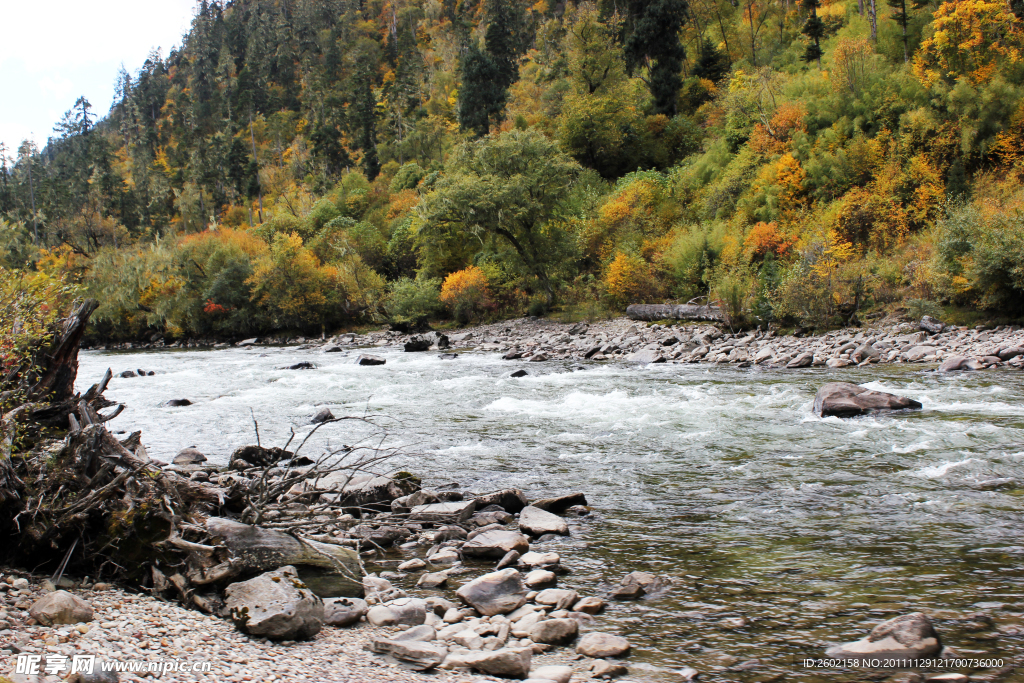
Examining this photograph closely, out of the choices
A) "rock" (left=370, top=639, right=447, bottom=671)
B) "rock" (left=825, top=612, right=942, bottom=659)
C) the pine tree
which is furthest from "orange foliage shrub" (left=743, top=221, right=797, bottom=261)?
"rock" (left=370, top=639, right=447, bottom=671)

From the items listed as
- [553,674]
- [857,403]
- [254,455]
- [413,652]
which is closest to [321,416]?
[254,455]

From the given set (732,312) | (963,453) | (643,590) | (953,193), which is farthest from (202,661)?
(953,193)

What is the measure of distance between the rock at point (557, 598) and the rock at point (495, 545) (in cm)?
89

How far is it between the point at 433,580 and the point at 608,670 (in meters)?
1.98

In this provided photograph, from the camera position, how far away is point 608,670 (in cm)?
396

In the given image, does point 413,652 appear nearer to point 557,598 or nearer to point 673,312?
point 557,598

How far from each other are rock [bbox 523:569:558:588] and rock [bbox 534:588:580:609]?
0.19 metres

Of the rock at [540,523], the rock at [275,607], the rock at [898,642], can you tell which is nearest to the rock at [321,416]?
the rock at [540,523]

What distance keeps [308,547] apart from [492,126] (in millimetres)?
53628

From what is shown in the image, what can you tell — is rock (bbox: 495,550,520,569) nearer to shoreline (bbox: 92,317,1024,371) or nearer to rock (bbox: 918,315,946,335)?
shoreline (bbox: 92,317,1024,371)

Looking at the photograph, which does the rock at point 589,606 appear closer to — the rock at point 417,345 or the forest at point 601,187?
the forest at point 601,187

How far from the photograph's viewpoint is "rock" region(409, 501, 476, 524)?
22.1 ft

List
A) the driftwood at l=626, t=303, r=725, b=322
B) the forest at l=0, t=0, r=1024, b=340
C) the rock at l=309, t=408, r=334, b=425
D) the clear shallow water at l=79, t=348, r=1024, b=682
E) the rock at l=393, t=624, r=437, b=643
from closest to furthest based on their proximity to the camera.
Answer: the rock at l=393, t=624, r=437, b=643, the clear shallow water at l=79, t=348, r=1024, b=682, the rock at l=309, t=408, r=334, b=425, the forest at l=0, t=0, r=1024, b=340, the driftwood at l=626, t=303, r=725, b=322

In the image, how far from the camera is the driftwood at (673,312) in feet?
78.0
